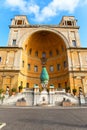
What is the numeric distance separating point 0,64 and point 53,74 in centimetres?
1526

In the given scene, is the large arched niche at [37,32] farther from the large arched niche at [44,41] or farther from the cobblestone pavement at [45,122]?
the cobblestone pavement at [45,122]

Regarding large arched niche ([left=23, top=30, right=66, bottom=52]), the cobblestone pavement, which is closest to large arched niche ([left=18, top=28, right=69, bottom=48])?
large arched niche ([left=23, top=30, right=66, bottom=52])

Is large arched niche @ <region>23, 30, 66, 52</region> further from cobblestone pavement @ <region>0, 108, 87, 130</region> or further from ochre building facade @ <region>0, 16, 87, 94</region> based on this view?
cobblestone pavement @ <region>0, 108, 87, 130</region>

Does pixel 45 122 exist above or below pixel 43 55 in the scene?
below

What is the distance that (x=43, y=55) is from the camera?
1523 inches

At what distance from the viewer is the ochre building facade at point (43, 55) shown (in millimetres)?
28922

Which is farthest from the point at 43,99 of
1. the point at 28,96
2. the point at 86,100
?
the point at 86,100

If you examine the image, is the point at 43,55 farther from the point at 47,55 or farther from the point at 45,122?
the point at 45,122

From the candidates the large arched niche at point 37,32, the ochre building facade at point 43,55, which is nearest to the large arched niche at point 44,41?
the ochre building facade at point 43,55

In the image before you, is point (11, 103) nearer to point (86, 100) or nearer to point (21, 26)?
point (86, 100)

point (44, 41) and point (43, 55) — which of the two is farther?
point (43, 55)

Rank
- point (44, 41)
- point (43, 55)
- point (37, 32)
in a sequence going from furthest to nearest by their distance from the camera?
point (43, 55) < point (44, 41) < point (37, 32)

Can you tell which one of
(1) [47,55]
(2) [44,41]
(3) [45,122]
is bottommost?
(3) [45,122]

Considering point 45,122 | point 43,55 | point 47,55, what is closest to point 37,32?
point 43,55
